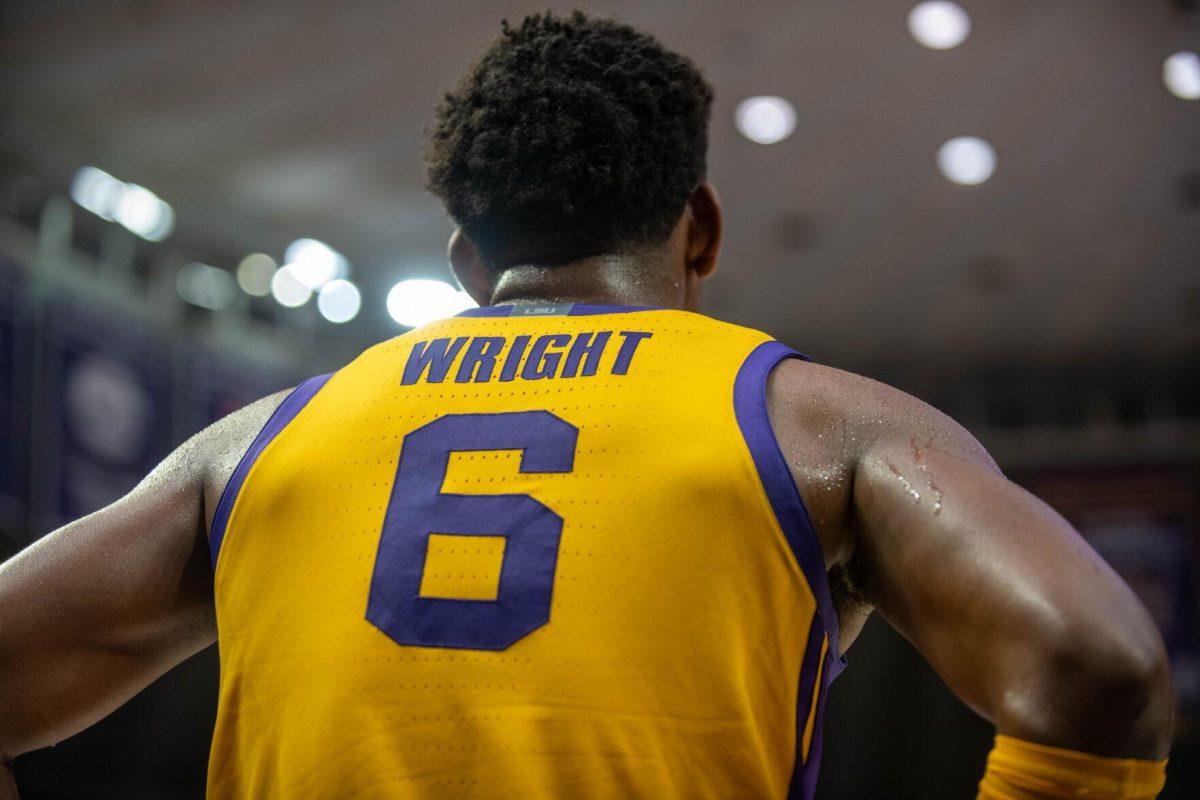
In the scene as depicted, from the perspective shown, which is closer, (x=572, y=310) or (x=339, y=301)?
(x=572, y=310)

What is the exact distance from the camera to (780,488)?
89 centimetres

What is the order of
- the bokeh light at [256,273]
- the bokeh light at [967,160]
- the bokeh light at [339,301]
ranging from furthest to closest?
1. the bokeh light at [339,301]
2. the bokeh light at [256,273]
3. the bokeh light at [967,160]

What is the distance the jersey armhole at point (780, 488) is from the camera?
2.91 feet

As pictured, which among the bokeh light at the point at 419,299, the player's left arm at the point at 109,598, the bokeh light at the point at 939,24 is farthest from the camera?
the bokeh light at the point at 419,299

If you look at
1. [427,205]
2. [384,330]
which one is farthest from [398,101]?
[384,330]

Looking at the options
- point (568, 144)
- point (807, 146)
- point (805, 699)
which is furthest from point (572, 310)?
point (807, 146)

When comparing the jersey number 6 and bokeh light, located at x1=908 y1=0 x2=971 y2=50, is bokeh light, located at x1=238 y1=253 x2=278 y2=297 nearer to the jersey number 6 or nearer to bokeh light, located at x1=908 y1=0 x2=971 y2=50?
bokeh light, located at x1=908 y1=0 x2=971 y2=50

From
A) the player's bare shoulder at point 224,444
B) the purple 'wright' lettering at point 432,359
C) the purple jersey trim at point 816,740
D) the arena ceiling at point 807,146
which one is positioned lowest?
the purple jersey trim at point 816,740

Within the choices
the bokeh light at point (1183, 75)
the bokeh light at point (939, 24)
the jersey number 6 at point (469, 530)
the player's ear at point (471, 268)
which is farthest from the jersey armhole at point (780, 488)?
the bokeh light at point (1183, 75)

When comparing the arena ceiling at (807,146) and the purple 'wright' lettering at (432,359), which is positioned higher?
the arena ceiling at (807,146)

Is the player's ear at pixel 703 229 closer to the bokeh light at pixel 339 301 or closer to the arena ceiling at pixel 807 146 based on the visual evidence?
the arena ceiling at pixel 807 146

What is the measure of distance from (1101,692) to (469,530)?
47 cm

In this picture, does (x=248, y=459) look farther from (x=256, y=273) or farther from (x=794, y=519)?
(x=256, y=273)

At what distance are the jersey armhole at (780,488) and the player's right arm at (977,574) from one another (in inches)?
0.6
